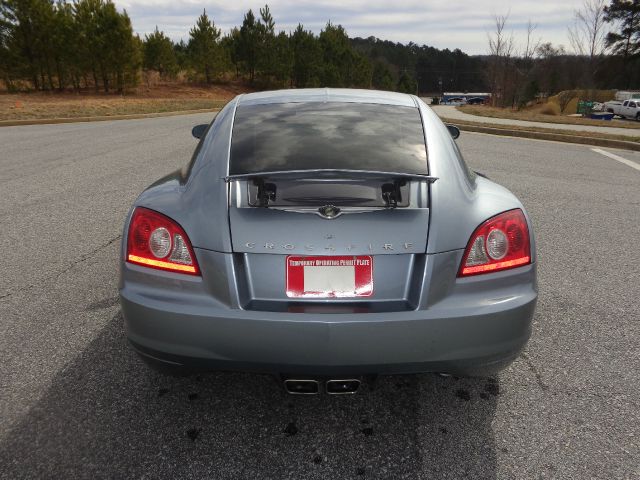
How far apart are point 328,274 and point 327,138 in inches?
33.7

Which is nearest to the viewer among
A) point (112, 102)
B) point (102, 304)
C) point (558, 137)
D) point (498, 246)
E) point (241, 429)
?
point (498, 246)

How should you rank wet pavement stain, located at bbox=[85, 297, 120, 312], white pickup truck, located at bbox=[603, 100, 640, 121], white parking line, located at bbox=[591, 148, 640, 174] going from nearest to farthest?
wet pavement stain, located at bbox=[85, 297, 120, 312] → white parking line, located at bbox=[591, 148, 640, 174] → white pickup truck, located at bbox=[603, 100, 640, 121]

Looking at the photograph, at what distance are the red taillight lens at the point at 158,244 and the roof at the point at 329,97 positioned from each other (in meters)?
1.08

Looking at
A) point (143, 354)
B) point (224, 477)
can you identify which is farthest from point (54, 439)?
point (224, 477)

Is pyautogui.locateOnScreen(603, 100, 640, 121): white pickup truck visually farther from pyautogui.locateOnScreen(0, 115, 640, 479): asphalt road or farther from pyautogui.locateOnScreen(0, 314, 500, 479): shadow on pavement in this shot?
pyautogui.locateOnScreen(0, 314, 500, 479): shadow on pavement

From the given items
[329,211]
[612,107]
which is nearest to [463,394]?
[329,211]

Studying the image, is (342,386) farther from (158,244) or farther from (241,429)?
(158,244)

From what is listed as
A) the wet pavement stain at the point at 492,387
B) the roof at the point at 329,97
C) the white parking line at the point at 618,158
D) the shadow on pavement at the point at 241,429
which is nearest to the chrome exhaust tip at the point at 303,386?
the shadow on pavement at the point at 241,429

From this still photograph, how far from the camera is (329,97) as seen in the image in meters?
3.12

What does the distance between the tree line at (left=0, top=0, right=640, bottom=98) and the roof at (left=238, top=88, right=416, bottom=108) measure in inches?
1702

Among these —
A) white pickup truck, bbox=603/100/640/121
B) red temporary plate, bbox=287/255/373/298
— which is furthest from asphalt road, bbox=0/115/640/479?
white pickup truck, bbox=603/100/640/121

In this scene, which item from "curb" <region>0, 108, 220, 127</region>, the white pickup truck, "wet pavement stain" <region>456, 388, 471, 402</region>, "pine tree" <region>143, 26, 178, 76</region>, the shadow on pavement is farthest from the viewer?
"pine tree" <region>143, 26, 178, 76</region>

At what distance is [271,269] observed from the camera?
2.02m

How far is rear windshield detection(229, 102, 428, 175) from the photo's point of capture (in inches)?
92.6
